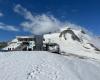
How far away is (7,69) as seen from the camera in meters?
16.6

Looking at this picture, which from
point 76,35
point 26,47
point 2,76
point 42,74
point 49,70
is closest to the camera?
point 2,76

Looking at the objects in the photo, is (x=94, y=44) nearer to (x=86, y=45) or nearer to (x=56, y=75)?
(x=86, y=45)

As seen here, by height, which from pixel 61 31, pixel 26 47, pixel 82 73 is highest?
pixel 61 31

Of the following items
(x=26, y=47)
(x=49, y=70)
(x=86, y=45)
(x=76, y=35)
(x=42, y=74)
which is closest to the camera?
(x=42, y=74)

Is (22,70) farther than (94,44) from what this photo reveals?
No

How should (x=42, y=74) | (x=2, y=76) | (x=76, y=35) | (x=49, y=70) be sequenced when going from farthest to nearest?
(x=76, y=35) → (x=49, y=70) → (x=42, y=74) → (x=2, y=76)

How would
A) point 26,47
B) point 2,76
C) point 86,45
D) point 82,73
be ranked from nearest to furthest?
point 2,76, point 82,73, point 26,47, point 86,45

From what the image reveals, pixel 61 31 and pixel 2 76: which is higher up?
pixel 61 31

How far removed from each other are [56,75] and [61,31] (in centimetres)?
6197

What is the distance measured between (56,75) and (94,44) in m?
57.0

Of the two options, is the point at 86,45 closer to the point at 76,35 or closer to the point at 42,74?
the point at 76,35

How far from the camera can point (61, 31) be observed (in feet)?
256

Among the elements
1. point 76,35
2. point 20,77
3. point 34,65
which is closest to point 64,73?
point 34,65

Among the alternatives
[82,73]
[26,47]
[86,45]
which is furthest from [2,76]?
[86,45]
